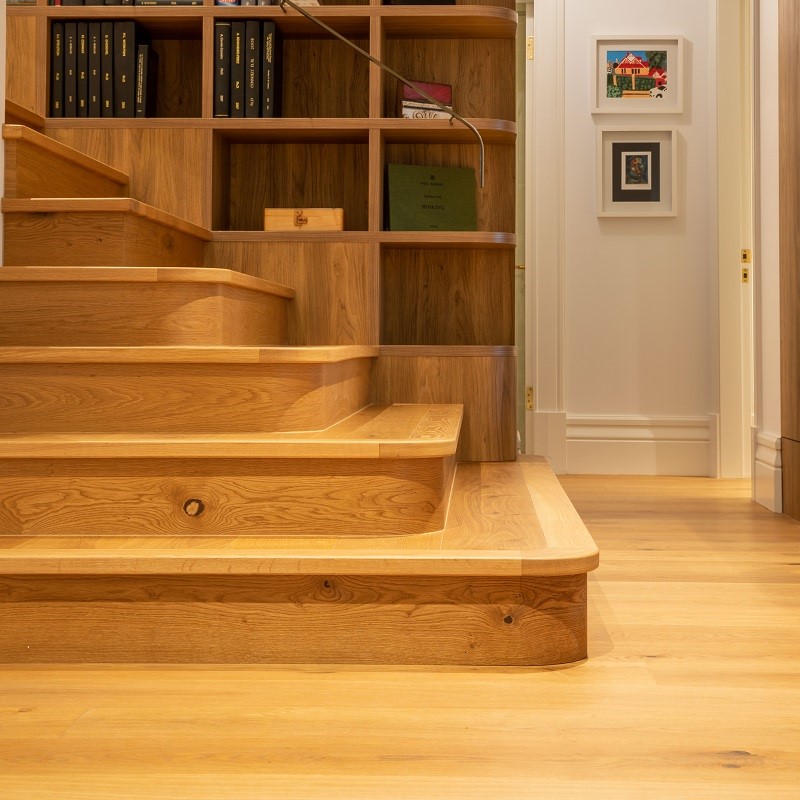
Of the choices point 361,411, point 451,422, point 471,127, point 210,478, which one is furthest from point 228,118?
point 210,478

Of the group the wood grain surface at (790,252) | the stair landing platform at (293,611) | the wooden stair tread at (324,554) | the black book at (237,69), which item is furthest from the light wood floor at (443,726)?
the black book at (237,69)

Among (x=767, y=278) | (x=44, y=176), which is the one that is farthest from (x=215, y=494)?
(x=767, y=278)

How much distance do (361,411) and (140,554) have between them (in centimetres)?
101

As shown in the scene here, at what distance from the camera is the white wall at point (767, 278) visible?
10.0 ft

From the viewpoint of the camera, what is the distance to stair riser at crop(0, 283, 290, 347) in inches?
81.3

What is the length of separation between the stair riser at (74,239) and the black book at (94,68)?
73cm

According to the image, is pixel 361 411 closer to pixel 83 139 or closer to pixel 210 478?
pixel 210 478

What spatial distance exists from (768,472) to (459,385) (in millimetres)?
1066

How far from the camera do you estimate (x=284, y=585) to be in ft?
4.95

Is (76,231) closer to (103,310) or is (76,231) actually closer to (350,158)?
(103,310)

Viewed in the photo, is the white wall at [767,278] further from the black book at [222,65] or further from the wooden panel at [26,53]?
the wooden panel at [26,53]

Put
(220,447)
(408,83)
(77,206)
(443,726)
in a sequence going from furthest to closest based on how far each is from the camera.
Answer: (408,83), (77,206), (220,447), (443,726)

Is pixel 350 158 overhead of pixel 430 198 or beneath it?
overhead

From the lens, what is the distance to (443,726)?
1237 millimetres
